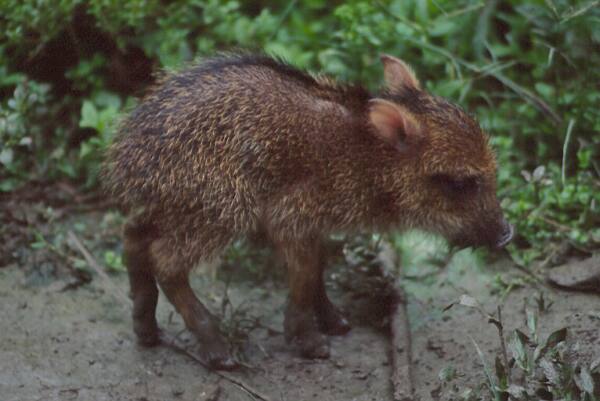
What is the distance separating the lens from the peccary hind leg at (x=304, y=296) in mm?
5023

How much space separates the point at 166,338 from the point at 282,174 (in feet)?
3.92

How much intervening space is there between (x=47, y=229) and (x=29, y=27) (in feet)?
4.45

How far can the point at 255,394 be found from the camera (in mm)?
4715

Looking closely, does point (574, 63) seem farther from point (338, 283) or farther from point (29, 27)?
point (29, 27)

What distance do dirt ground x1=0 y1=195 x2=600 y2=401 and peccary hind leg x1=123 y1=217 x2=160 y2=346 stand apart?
114mm

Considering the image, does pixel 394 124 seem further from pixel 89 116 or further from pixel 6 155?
pixel 6 155

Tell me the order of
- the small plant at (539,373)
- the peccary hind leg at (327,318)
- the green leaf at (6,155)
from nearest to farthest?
the small plant at (539,373) → the peccary hind leg at (327,318) → the green leaf at (6,155)

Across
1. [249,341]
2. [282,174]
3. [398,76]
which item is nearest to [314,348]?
[249,341]

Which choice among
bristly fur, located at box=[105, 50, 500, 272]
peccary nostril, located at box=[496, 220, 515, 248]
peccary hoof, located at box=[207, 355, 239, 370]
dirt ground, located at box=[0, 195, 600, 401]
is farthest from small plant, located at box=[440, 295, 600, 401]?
peccary hoof, located at box=[207, 355, 239, 370]

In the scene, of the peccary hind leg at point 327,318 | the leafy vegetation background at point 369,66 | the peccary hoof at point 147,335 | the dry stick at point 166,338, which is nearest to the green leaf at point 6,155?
the leafy vegetation background at point 369,66

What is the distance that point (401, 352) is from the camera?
16.4ft

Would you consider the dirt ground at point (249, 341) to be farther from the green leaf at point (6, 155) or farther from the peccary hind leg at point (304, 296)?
the green leaf at point (6, 155)

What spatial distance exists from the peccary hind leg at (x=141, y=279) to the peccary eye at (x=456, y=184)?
157 centimetres

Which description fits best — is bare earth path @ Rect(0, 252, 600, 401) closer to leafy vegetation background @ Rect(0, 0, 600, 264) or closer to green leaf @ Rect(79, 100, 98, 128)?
leafy vegetation background @ Rect(0, 0, 600, 264)
